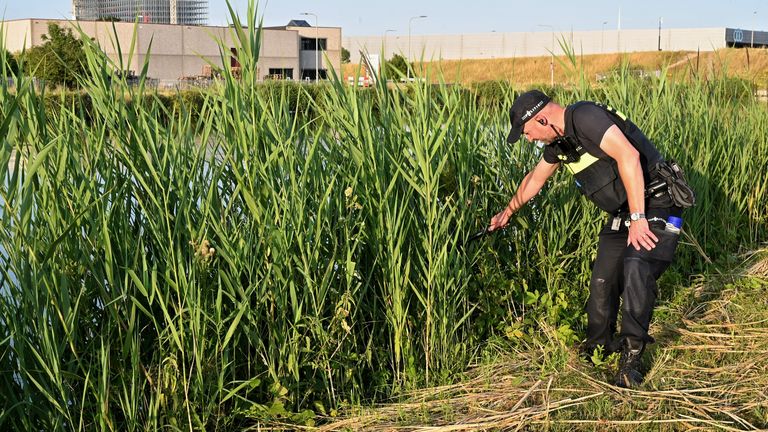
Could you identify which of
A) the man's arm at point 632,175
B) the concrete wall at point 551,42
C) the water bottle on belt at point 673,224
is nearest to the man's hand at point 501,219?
the man's arm at point 632,175

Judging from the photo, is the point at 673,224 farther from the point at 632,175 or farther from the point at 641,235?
the point at 632,175

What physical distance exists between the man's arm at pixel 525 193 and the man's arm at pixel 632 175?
1.38 feet

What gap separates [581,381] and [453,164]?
45.3 inches

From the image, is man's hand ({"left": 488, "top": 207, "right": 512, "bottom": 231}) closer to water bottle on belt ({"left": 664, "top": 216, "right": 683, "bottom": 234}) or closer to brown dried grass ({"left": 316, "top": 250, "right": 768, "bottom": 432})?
brown dried grass ({"left": 316, "top": 250, "right": 768, "bottom": 432})

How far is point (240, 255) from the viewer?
3357mm

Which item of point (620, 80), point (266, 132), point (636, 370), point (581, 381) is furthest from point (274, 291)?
point (620, 80)

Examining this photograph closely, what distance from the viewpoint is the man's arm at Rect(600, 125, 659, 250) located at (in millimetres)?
3959

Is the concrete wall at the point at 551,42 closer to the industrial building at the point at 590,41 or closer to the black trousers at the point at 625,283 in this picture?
the industrial building at the point at 590,41

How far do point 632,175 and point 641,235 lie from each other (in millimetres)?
277

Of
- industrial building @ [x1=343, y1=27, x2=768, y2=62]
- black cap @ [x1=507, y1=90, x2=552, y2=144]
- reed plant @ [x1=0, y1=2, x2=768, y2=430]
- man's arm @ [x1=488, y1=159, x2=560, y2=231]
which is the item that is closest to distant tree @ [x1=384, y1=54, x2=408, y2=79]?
reed plant @ [x1=0, y1=2, x2=768, y2=430]

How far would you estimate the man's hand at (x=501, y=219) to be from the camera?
4.41 meters

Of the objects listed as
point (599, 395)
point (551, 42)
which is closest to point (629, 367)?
point (599, 395)

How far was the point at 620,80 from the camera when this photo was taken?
236 inches

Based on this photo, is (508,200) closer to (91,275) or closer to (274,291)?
(274,291)
